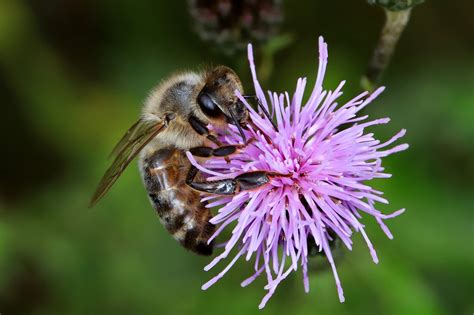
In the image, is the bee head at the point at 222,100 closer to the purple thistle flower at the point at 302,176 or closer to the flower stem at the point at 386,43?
the purple thistle flower at the point at 302,176

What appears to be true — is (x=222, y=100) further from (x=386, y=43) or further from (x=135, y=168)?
(x=135, y=168)

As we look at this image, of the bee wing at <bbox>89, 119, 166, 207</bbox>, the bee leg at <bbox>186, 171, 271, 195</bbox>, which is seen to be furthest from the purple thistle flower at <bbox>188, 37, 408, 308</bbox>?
the bee wing at <bbox>89, 119, 166, 207</bbox>

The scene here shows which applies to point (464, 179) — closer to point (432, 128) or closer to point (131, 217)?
point (432, 128)

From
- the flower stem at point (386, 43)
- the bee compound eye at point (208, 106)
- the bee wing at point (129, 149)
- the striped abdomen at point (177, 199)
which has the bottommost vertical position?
the striped abdomen at point (177, 199)

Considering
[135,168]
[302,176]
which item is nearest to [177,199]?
[302,176]

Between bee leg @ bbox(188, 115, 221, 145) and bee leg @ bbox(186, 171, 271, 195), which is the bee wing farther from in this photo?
bee leg @ bbox(186, 171, 271, 195)

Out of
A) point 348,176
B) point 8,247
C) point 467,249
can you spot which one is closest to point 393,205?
point 467,249

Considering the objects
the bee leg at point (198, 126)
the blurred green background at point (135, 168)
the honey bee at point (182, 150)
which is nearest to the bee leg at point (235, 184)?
the honey bee at point (182, 150)
